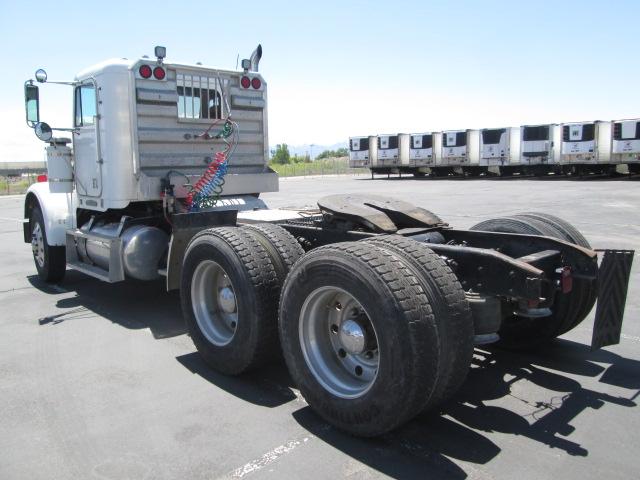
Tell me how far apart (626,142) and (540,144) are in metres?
5.28

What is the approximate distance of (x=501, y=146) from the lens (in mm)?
38656

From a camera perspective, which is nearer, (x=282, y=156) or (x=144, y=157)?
(x=144, y=157)

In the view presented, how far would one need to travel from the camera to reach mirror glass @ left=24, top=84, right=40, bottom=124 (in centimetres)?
712

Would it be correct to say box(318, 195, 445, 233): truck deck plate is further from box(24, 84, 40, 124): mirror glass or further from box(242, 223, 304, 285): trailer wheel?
box(24, 84, 40, 124): mirror glass

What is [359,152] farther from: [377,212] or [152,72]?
[377,212]

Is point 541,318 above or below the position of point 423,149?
below

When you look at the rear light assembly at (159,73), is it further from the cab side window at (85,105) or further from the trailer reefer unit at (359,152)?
the trailer reefer unit at (359,152)

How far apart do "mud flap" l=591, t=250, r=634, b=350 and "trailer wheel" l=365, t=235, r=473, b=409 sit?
0.98 metres

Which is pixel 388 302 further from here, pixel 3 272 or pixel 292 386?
pixel 3 272

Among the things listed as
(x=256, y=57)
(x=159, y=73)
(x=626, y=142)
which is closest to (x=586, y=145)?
(x=626, y=142)

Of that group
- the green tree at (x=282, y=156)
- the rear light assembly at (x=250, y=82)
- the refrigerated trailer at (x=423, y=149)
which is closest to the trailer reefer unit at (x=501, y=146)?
the refrigerated trailer at (x=423, y=149)

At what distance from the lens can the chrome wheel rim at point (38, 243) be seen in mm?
8236

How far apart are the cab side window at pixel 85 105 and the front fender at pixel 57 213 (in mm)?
1087

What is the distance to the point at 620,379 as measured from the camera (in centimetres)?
448
